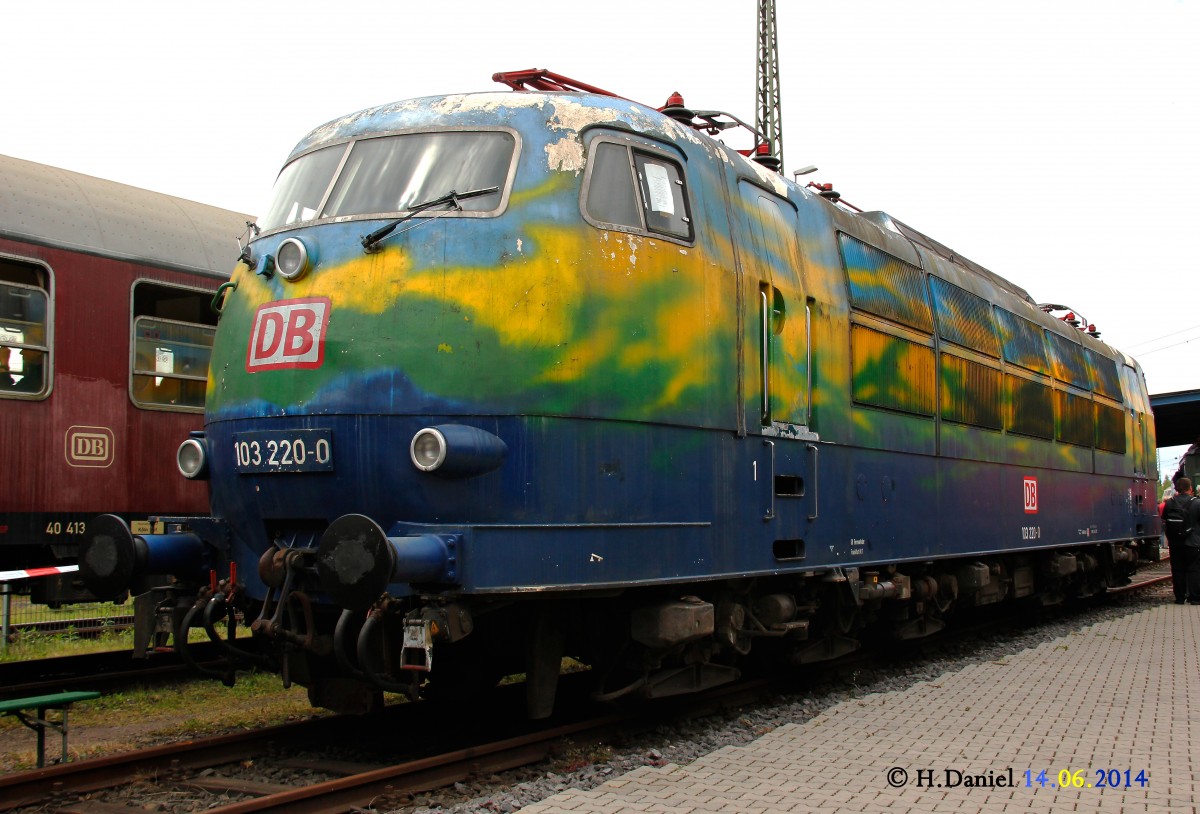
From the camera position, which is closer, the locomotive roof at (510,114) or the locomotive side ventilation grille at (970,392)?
the locomotive roof at (510,114)

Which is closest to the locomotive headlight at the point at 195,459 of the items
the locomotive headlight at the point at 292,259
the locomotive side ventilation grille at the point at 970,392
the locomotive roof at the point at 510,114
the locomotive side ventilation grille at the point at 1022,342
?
the locomotive headlight at the point at 292,259

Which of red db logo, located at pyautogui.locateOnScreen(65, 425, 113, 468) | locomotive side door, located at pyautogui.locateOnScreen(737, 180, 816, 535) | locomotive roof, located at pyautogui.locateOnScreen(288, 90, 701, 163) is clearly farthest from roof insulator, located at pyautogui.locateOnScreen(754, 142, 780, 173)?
red db logo, located at pyautogui.locateOnScreen(65, 425, 113, 468)

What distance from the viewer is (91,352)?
9.91 meters

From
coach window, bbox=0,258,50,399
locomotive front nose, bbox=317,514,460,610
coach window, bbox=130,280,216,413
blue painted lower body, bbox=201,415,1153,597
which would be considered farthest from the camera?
coach window, bbox=130,280,216,413

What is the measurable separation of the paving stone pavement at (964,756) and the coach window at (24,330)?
20.7ft

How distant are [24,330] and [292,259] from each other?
4407 millimetres

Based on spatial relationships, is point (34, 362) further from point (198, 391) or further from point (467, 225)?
point (467, 225)

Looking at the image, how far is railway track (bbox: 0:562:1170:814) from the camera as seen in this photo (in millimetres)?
5535

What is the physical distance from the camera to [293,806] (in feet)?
17.3

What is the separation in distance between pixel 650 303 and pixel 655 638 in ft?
6.22

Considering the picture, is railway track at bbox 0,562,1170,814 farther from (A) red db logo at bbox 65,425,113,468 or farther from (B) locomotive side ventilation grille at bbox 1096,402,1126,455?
(B) locomotive side ventilation grille at bbox 1096,402,1126,455

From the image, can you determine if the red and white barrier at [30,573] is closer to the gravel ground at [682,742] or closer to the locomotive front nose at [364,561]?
the locomotive front nose at [364,561]

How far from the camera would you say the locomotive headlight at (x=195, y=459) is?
6766 millimetres

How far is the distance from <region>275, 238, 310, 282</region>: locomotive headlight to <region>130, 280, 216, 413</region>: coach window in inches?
173
